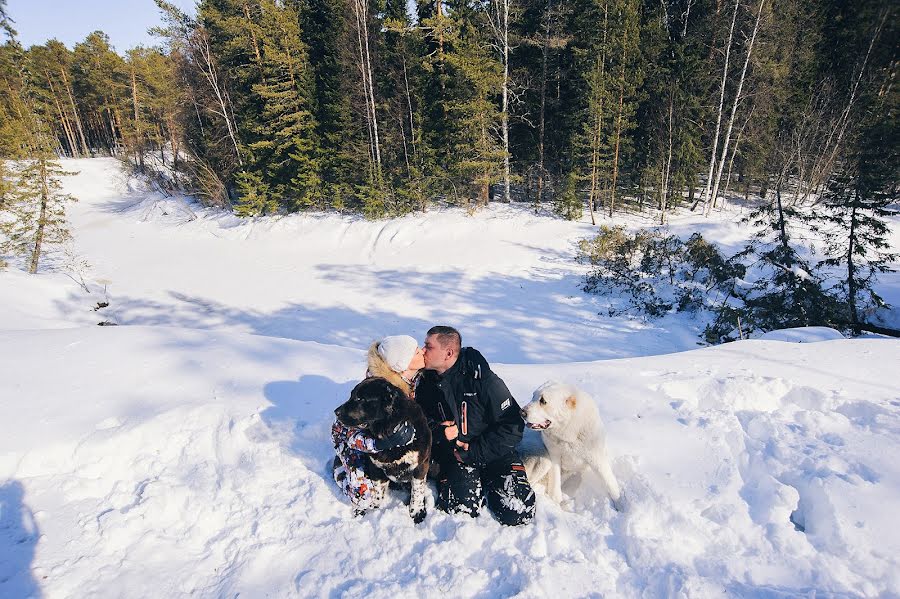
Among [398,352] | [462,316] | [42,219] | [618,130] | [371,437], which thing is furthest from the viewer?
[42,219]

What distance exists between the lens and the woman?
3.02m

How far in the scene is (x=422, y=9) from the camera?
19.5 metres

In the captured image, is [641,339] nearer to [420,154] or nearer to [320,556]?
[320,556]

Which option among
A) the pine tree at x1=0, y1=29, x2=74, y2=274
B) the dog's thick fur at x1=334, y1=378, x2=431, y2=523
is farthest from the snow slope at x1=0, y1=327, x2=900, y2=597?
the pine tree at x1=0, y1=29, x2=74, y2=274

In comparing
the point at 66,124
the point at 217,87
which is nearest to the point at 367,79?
the point at 217,87

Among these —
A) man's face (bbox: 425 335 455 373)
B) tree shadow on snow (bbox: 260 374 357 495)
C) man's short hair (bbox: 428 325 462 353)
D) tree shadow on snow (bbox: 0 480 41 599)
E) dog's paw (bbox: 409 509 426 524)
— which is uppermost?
man's short hair (bbox: 428 325 462 353)

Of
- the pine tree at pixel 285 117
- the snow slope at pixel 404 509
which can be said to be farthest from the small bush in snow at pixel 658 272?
the pine tree at pixel 285 117

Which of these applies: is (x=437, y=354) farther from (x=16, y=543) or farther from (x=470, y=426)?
(x=16, y=543)

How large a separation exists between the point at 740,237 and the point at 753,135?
692 cm

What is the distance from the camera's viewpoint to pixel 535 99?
20.8 metres

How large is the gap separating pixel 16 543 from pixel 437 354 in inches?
120

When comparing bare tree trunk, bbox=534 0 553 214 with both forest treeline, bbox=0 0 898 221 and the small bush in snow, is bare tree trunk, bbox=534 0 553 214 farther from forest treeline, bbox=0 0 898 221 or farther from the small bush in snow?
the small bush in snow

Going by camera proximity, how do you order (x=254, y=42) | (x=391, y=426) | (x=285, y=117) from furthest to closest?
(x=285, y=117) < (x=254, y=42) < (x=391, y=426)

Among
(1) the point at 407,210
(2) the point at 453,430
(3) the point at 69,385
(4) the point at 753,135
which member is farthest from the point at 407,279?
(4) the point at 753,135
